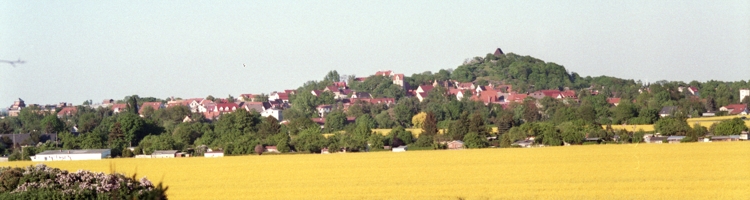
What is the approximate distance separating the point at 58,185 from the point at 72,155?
33697 millimetres

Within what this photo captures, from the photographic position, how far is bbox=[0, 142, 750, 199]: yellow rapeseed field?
28156mm

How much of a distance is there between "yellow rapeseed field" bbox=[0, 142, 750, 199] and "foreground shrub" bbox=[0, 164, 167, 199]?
603 mm

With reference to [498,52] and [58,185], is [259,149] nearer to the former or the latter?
[58,185]

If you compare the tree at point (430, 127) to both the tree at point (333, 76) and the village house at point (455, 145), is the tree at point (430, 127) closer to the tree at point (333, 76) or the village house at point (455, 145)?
the village house at point (455, 145)

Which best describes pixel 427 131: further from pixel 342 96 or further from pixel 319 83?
pixel 319 83

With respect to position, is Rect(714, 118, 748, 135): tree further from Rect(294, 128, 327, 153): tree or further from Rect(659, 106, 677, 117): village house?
Rect(659, 106, 677, 117): village house

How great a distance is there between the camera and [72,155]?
185 ft

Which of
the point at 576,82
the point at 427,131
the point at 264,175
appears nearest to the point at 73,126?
the point at 427,131

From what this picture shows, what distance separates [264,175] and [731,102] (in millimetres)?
75914

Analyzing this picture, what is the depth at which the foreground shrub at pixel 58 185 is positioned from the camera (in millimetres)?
23188

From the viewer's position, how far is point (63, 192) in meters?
23.2

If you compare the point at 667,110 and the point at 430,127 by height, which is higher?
the point at 667,110

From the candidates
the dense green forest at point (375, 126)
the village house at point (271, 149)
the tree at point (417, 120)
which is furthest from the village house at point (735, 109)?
the village house at point (271, 149)

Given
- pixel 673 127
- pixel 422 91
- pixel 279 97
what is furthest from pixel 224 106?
pixel 673 127
